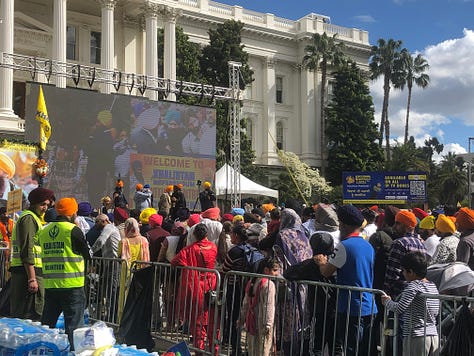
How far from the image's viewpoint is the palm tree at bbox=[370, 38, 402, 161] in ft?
192

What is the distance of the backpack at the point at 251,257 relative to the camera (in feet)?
23.1

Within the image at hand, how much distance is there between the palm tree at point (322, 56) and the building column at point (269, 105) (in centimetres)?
336

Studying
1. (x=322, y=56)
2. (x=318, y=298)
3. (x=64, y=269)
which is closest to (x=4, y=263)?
(x=64, y=269)

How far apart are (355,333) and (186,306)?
2561 millimetres

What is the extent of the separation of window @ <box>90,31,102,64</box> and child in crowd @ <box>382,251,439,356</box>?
36742 mm

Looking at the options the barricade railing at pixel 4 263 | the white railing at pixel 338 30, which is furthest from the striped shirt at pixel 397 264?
the white railing at pixel 338 30

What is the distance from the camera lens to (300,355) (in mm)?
6000

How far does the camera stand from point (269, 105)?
171ft

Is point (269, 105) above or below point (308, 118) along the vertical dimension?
above

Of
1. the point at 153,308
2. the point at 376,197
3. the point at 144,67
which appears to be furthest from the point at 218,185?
the point at 153,308

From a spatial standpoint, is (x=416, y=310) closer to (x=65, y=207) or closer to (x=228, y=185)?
(x=65, y=207)

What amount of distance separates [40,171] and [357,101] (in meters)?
38.5

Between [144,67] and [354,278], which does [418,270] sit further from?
[144,67]

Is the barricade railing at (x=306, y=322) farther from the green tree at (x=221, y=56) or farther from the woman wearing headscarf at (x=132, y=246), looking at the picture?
the green tree at (x=221, y=56)
